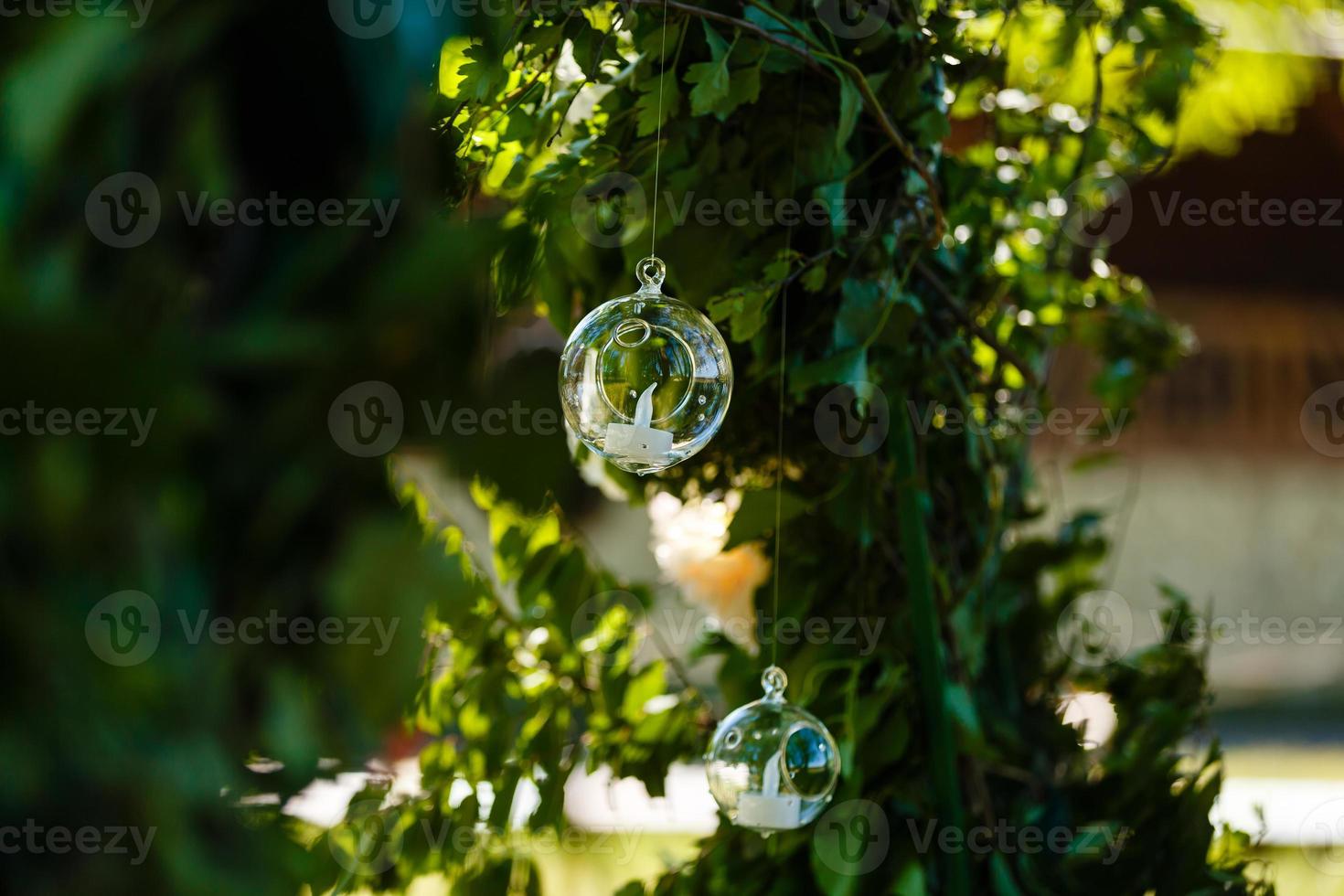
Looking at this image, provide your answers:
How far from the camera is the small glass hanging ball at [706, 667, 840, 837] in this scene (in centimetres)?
77

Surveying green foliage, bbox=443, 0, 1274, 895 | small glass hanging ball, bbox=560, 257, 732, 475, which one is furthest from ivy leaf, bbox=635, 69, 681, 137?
small glass hanging ball, bbox=560, 257, 732, 475

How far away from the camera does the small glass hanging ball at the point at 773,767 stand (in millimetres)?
770

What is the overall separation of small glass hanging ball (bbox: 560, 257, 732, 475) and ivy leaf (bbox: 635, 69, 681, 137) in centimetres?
11

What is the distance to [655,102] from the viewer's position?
74 centimetres

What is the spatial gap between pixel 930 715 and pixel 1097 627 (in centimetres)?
A: 35

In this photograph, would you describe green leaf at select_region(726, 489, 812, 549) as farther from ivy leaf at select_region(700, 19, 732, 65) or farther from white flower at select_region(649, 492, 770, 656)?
ivy leaf at select_region(700, 19, 732, 65)

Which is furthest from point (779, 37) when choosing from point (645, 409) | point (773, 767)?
point (773, 767)

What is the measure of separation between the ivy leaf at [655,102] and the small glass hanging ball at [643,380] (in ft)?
0.35

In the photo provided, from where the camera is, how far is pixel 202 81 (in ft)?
0.60

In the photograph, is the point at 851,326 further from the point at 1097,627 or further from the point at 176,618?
the point at 176,618

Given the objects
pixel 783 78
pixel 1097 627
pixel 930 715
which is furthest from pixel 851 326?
pixel 1097 627

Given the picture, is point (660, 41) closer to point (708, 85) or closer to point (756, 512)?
point (708, 85)

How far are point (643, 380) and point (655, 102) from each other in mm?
200

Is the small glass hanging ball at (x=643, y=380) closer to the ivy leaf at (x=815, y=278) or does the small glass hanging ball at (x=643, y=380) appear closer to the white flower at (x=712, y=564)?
the ivy leaf at (x=815, y=278)
